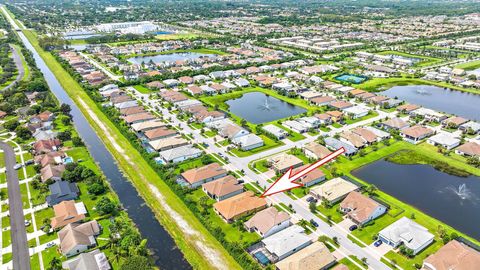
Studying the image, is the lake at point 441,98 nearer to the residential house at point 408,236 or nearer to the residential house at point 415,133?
the residential house at point 415,133

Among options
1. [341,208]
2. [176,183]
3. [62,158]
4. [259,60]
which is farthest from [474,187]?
[259,60]

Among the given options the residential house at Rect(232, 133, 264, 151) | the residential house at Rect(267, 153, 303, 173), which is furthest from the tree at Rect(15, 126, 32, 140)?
the residential house at Rect(267, 153, 303, 173)

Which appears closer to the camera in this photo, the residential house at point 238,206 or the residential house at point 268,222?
the residential house at point 268,222

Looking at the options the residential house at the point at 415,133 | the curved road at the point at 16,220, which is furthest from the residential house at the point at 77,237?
the residential house at the point at 415,133

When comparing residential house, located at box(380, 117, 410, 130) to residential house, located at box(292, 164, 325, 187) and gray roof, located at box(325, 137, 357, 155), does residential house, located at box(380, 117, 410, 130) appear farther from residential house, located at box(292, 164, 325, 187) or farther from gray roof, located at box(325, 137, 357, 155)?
residential house, located at box(292, 164, 325, 187)

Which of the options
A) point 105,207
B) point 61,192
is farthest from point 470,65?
point 61,192

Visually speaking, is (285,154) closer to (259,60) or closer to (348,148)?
(348,148)

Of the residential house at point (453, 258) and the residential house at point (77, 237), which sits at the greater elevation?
the residential house at point (453, 258)
